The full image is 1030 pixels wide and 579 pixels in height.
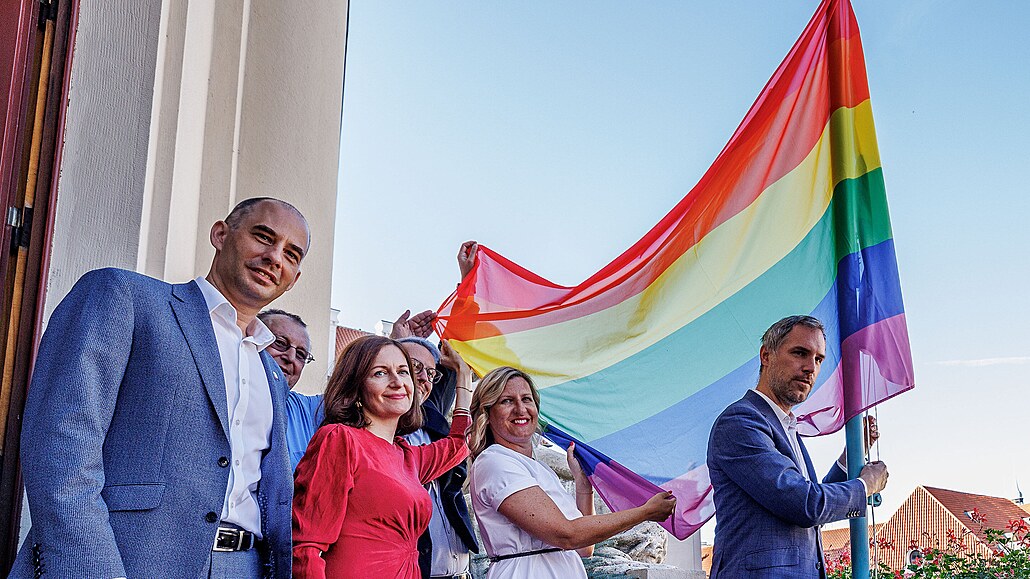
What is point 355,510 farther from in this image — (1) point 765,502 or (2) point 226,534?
(1) point 765,502

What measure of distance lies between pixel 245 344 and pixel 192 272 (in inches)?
52.3

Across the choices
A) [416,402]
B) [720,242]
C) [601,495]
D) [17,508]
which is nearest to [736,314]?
[720,242]

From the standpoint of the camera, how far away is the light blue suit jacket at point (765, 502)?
3203mm

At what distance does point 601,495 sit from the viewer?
4.10 m

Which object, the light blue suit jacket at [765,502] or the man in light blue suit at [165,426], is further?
the light blue suit jacket at [765,502]

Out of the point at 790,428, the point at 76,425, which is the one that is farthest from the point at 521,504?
Answer: the point at 76,425

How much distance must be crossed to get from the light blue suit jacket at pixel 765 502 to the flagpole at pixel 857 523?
0.17 meters

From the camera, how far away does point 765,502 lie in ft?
10.6

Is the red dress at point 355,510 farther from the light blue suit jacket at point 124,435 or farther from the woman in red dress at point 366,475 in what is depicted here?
the light blue suit jacket at point 124,435

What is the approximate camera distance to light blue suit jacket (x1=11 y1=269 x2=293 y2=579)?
202 centimetres

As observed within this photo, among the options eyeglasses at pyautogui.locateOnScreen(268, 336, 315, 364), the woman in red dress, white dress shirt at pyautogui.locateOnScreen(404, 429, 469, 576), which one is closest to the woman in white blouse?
white dress shirt at pyautogui.locateOnScreen(404, 429, 469, 576)

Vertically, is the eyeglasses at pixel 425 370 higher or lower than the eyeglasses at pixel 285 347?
lower

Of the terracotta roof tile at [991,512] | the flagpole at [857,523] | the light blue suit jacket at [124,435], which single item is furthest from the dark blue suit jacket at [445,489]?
the terracotta roof tile at [991,512]

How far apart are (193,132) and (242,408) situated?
1771mm
